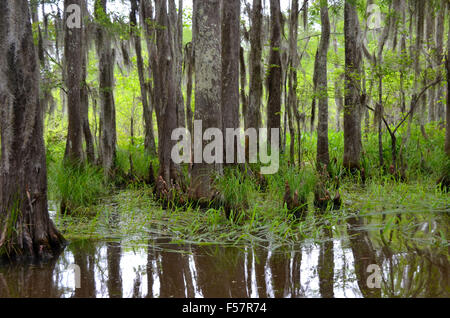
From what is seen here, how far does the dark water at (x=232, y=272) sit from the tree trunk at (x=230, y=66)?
3298mm

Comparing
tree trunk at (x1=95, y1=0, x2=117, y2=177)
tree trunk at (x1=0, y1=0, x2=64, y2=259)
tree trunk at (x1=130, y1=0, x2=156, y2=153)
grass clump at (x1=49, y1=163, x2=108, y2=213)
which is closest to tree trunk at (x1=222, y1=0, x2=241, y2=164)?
tree trunk at (x1=130, y1=0, x2=156, y2=153)

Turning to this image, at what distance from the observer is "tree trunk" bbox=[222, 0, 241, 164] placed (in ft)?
23.6

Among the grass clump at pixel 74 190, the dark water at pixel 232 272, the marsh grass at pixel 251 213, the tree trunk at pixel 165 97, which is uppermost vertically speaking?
the tree trunk at pixel 165 97

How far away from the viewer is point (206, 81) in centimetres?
629

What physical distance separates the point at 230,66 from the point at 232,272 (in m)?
4.59

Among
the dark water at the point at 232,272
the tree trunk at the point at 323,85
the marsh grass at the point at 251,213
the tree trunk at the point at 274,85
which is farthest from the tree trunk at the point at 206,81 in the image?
the tree trunk at the point at 323,85

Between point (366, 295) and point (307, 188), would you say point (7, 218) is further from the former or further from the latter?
point (307, 188)

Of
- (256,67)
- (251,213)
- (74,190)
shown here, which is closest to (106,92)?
(256,67)

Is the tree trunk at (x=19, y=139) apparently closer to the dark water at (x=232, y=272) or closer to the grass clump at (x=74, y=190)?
the dark water at (x=232, y=272)

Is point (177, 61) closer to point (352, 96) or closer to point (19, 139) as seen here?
point (352, 96)

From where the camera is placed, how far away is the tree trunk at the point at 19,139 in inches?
147

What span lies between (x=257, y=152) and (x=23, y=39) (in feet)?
18.9
